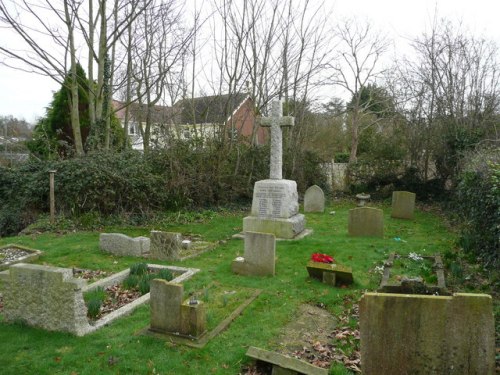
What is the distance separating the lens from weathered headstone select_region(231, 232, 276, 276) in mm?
7426

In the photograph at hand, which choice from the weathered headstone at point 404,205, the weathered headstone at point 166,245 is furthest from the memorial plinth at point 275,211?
the weathered headstone at point 404,205

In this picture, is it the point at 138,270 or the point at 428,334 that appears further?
the point at 138,270

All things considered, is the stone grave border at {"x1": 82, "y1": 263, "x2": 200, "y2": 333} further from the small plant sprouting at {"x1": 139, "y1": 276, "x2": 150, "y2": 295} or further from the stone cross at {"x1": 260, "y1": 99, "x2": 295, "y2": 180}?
the stone cross at {"x1": 260, "y1": 99, "x2": 295, "y2": 180}

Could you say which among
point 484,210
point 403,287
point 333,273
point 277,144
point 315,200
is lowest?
point 333,273

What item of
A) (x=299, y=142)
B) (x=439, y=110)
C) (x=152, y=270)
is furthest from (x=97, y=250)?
(x=439, y=110)

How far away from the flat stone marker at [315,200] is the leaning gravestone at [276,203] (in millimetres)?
4572

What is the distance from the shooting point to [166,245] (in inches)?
339

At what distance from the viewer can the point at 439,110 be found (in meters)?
17.4

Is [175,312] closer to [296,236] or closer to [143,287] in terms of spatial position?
[143,287]

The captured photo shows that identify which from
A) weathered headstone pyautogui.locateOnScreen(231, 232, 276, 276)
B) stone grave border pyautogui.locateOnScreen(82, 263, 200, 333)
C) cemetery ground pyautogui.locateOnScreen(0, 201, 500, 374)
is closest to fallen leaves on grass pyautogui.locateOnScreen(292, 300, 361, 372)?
cemetery ground pyautogui.locateOnScreen(0, 201, 500, 374)

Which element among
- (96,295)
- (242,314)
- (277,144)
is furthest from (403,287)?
(277,144)

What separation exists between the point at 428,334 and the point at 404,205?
11321mm

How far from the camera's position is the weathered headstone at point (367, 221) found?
10.7 m

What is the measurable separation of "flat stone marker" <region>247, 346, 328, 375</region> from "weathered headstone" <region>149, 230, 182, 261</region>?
15.3ft
